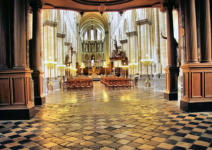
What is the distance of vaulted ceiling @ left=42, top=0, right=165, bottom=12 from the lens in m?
8.17

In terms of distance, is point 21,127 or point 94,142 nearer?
point 94,142

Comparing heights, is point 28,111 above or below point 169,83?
below

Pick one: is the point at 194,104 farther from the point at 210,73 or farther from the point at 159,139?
the point at 159,139

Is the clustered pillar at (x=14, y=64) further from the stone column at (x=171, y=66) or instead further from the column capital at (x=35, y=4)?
the stone column at (x=171, y=66)

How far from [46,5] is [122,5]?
3.80 meters

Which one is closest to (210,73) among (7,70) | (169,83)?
(169,83)

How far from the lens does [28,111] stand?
479 cm

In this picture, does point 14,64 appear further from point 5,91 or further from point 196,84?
point 196,84

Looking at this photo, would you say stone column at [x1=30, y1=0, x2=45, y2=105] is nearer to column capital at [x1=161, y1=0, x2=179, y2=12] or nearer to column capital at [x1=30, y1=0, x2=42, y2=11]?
column capital at [x1=30, y1=0, x2=42, y2=11]

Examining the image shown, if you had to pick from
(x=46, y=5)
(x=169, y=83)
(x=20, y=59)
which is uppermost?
(x=46, y=5)

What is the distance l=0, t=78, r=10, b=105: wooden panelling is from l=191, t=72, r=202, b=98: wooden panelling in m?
5.50

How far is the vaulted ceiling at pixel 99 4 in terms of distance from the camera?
8.17 m

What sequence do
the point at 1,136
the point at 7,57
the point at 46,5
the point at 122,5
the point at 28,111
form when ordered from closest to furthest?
the point at 1,136
the point at 28,111
the point at 7,57
the point at 46,5
the point at 122,5

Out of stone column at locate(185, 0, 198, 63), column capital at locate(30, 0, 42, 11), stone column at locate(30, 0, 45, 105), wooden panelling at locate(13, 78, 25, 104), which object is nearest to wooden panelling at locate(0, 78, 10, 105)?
wooden panelling at locate(13, 78, 25, 104)
